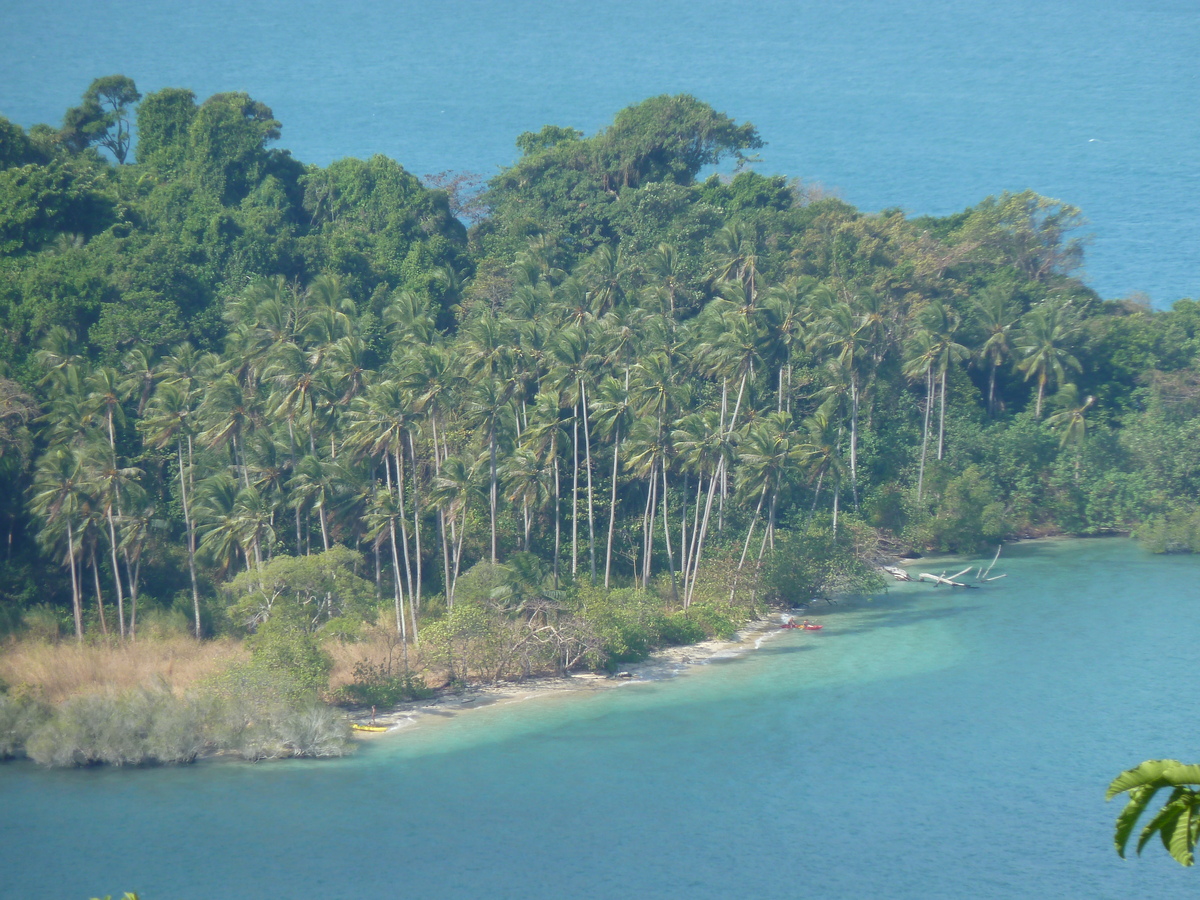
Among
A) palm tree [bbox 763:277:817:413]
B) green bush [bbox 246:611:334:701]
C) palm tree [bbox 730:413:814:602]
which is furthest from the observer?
palm tree [bbox 763:277:817:413]

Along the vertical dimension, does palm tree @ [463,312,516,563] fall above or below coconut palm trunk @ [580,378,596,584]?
above

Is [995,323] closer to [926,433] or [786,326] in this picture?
[926,433]


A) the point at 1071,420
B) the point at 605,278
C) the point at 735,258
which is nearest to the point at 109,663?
the point at 605,278

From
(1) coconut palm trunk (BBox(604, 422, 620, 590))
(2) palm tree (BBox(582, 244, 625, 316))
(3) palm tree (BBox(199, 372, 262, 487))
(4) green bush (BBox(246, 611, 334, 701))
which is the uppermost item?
(2) palm tree (BBox(582, 244, 625, 316))

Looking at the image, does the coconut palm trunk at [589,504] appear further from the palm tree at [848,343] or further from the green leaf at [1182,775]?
the green leaf at [1182,775]

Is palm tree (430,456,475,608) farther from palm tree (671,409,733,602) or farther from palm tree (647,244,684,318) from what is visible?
palm tree (647,244,684,318)

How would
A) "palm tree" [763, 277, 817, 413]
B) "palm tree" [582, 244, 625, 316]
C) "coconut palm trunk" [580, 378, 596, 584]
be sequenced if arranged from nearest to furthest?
1. "coconut palm trunk" [580, 378, 596, 584]
2. "palm tree" [763, 277, 817, 413]
3. "palm tree" [582, 244, 625, 316]

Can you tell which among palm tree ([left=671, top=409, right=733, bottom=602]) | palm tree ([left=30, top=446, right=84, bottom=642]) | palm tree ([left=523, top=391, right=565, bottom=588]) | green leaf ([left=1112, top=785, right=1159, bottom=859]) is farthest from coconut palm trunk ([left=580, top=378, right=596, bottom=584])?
green leaf ([left=1112, top=785, right=1159, bottom=859])
